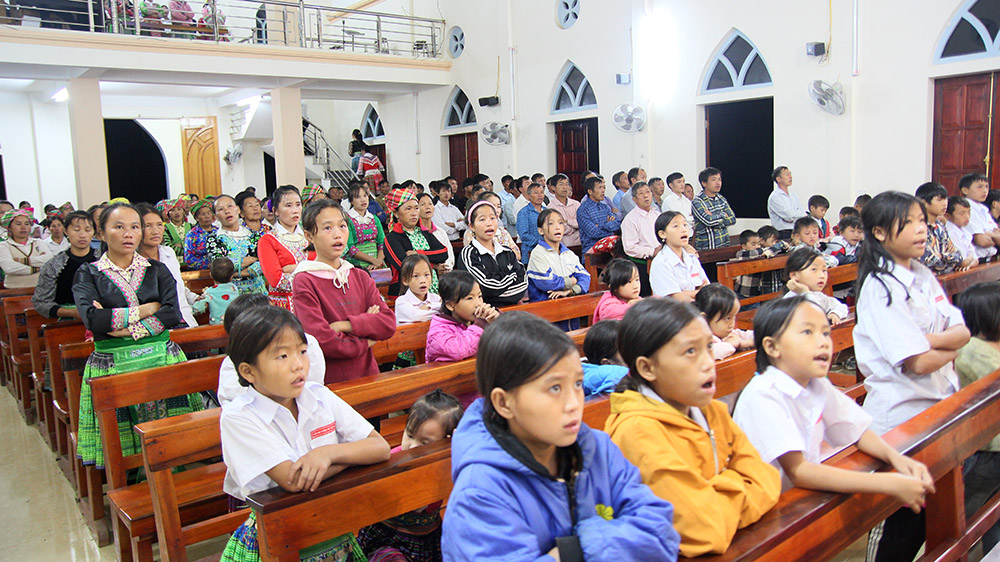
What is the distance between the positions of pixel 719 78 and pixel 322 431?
9388 mm

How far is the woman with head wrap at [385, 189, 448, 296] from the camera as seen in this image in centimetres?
513

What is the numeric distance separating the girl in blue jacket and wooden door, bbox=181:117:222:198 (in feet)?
54.4

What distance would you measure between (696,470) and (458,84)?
12995 millimetres

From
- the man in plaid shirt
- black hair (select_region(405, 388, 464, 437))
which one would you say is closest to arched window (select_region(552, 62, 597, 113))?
the man in plaid shirt

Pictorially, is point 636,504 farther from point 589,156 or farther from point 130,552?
point 589,156

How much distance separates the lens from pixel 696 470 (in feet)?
5.20

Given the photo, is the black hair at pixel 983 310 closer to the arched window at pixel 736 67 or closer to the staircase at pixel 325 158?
the arched window at pixel 736 67

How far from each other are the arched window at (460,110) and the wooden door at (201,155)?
5.77 metres

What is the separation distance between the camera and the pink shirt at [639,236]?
695cm

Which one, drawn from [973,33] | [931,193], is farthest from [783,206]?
[931,193]

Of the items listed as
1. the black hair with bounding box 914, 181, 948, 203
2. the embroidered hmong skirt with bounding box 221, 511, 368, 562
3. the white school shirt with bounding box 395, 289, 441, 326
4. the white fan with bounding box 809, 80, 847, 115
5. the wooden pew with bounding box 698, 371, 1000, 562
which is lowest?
the embroidered hmong skirt with bounding box 221, 511, 368, 562

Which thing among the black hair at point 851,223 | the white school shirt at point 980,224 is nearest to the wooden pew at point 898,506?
the black hair at point 851,223

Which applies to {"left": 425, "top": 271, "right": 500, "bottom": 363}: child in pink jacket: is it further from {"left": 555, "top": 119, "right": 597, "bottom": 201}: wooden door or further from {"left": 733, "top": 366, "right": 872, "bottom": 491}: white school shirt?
{"left": 555, "top": 119, "right": 597, "bottom": 201}: wooden door

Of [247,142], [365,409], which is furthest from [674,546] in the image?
[247,142]
